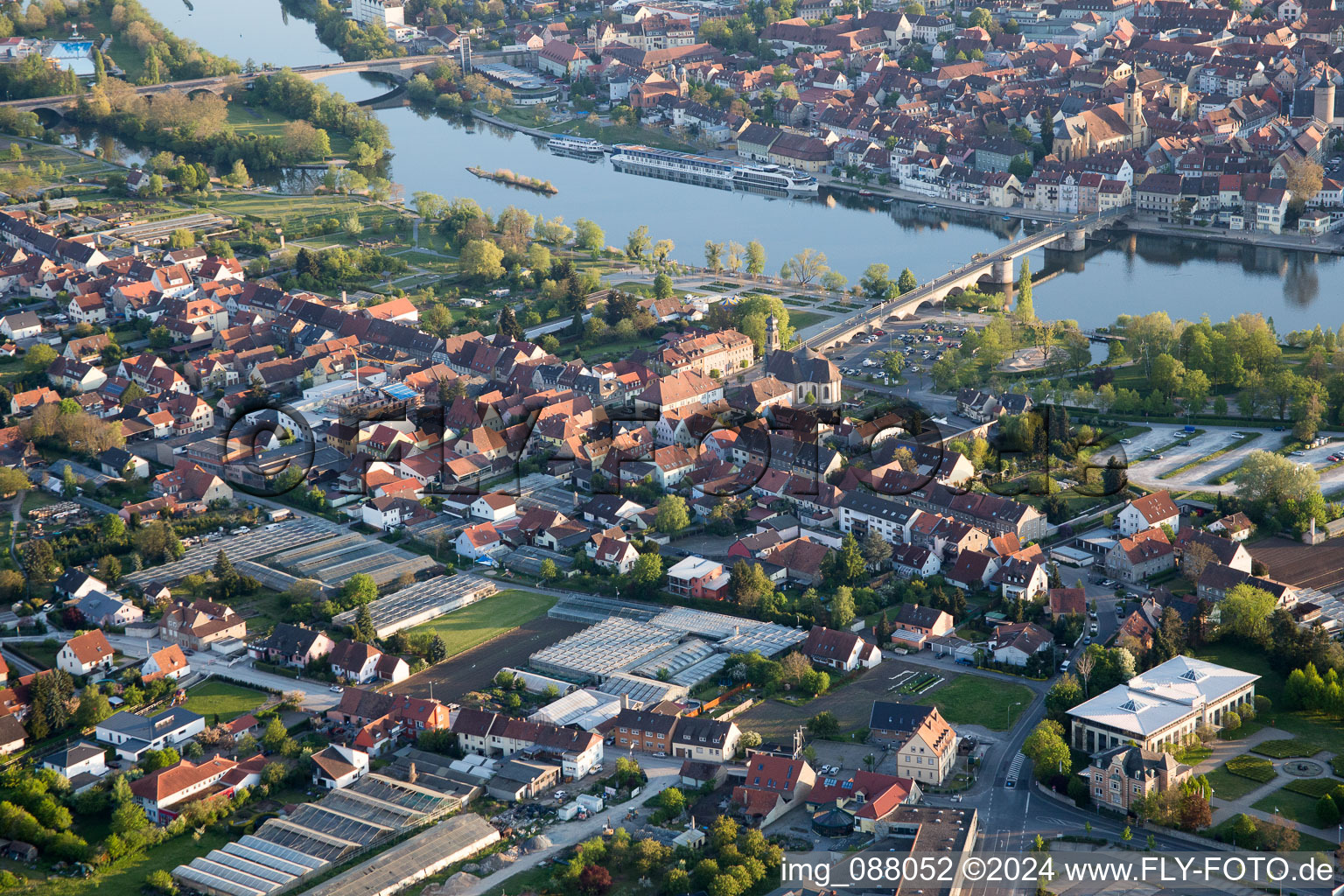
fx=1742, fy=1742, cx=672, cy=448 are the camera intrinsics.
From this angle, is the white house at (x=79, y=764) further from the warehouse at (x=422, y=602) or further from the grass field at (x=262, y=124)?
the grass field at (x=262, y=124)

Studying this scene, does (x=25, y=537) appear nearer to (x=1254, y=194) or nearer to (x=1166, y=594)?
(x=1166, y=594)

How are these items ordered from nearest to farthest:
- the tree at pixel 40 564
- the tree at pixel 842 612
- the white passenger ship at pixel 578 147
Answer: the tree at pixel 842 612, the tree at pixel 40 564, the white passenger ship at pixel 578 147

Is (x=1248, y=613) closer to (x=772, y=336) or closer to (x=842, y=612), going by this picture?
(x=842, y=612)

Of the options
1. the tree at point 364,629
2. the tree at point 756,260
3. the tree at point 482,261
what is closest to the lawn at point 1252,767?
the tree at point 364,629

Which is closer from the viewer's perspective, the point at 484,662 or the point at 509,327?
the point at 484,662

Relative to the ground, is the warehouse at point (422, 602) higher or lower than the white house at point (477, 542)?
lower

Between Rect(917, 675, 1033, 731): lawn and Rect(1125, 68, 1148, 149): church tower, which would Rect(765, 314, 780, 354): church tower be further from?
Rect(1125, 68, 1148, 149): church tower

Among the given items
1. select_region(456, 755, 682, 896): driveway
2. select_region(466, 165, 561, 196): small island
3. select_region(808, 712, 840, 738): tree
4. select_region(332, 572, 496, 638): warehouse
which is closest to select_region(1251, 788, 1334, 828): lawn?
select_region(808, 712, 840, 738): tree

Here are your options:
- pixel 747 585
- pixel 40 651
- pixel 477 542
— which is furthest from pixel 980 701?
pixel 40 651
